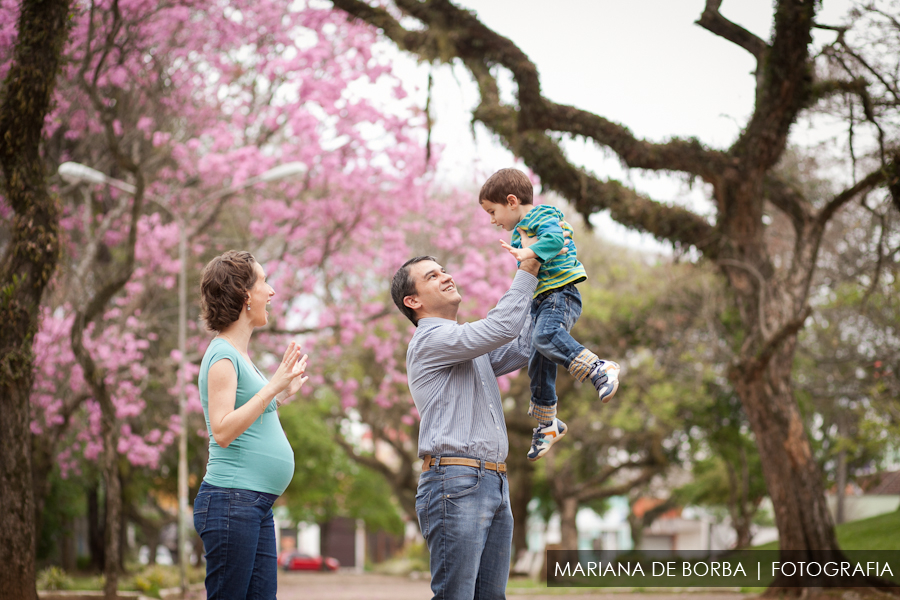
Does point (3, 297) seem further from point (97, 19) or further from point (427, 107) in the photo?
point (97, 19)

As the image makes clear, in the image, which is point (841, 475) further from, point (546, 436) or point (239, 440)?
point (239, 440)

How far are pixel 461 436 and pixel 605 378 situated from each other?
0.76 metres

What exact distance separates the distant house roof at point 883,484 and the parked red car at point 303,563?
968 inches

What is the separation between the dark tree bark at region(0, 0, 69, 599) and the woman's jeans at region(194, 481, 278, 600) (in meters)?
4.79

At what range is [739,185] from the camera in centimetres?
1006

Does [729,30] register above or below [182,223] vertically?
above

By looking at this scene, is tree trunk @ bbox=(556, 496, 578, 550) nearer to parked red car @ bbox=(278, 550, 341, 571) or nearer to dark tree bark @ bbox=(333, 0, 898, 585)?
dark tree bark @ bbox=(333, 0, 898, 585)

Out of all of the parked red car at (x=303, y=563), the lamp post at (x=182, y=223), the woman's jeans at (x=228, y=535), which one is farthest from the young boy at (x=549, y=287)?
the parked red car at (x=303, y=563)

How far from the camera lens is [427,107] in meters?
9.27

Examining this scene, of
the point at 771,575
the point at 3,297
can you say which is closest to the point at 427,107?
the point at 3,297

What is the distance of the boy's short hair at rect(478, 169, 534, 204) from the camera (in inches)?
132

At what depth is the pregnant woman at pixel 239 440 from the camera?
308cm

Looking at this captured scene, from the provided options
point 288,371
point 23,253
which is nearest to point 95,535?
point 23,253

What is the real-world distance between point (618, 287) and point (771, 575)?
13.0 meters
